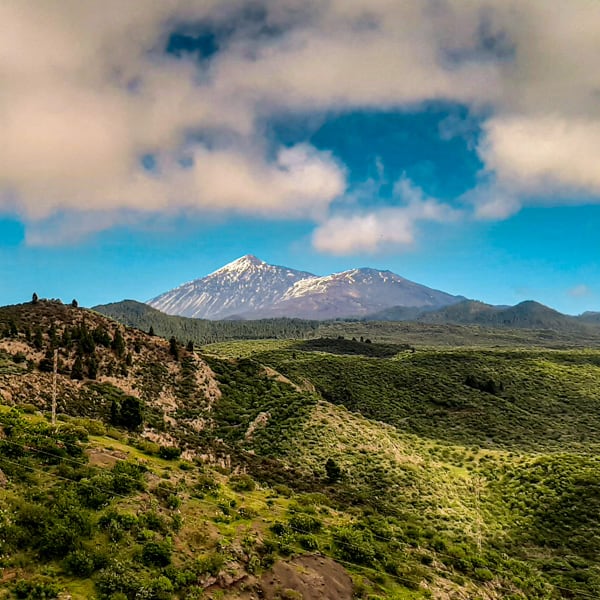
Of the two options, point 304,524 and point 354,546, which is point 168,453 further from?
point 354,546

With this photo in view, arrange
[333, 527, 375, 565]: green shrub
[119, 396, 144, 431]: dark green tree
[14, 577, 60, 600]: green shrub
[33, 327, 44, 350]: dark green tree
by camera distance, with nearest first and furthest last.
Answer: [14, 577, 60, 600]: green shrub < [333, 527, 375, 565]: green shrub < [119, 396, 144, 431]: dark green tree < [33, 327, 44, 350]: dark green tree

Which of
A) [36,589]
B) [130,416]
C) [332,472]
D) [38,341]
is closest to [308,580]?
[36,589]

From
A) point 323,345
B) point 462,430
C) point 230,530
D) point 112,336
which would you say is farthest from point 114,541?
point 323,345

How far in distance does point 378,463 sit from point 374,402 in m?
35.6

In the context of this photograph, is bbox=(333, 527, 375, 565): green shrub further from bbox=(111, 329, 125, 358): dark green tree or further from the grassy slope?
bbox=(111, 329, 125, 358): dark green tree

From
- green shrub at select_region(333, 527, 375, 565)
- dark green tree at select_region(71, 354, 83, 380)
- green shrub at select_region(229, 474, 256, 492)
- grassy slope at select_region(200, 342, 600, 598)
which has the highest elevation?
dark green tree at select_region(71, 354, 83, 380)

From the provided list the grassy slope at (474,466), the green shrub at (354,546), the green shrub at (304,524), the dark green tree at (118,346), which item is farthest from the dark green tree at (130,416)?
the dark green tree at (118,346)

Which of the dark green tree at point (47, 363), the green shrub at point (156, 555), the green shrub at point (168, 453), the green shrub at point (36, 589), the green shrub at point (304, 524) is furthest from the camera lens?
the dark green tree at point (47, 363)

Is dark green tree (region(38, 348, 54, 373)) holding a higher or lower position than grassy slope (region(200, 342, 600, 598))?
higher

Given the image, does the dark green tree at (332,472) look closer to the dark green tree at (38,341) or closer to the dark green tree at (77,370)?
the dark green tree at (77,370)

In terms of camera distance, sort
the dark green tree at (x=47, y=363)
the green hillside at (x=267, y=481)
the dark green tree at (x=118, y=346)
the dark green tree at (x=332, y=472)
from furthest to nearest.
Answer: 1. the dark green tree at (x=118, y=346)
2. the dark green tree at (x=47, y=363)
3. the dark green tree at (x=332, y=472)
4. the green hillside at (x=267, y=481)

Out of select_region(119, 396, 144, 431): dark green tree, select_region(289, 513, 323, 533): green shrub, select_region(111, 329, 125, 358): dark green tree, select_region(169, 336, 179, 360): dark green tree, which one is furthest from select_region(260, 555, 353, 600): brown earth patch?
select_region(169, 336, 179, 360): dark green tree

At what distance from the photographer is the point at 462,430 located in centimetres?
6700

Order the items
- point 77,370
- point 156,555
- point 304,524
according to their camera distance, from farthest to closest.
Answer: point 77,370 < point 304,524 < point 156,555
